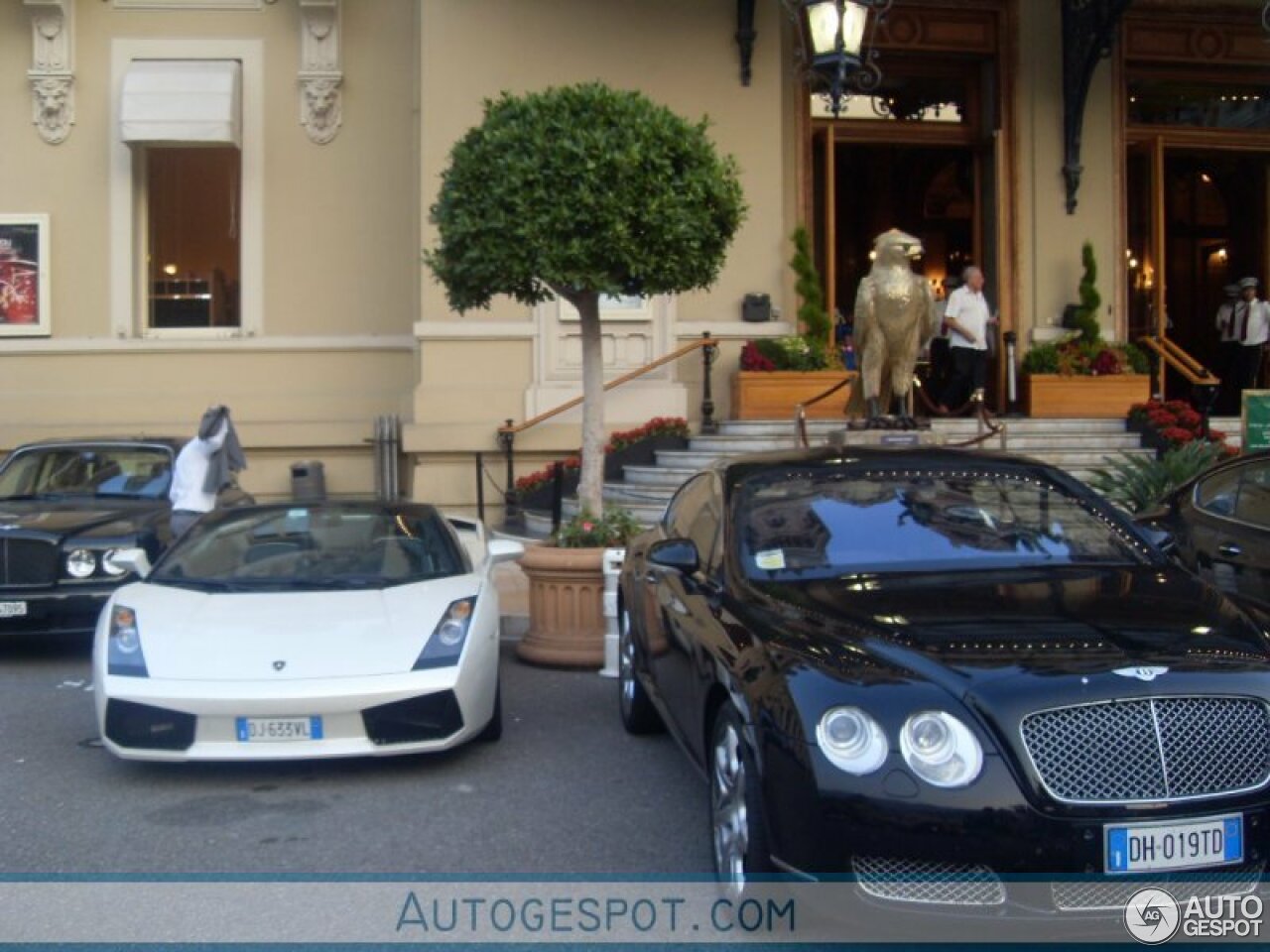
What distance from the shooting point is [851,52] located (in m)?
11.5

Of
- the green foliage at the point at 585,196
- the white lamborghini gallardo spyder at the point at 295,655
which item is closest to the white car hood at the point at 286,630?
the white lamborghini gallardo spyder at the point at 295,655

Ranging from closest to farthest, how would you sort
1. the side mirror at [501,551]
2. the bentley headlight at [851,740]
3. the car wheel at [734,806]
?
the bentley headlight at [851,740], the car wheel at [734,806], the side mirror at [501,551]

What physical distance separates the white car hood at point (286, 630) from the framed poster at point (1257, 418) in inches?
284

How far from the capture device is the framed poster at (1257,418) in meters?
11.1

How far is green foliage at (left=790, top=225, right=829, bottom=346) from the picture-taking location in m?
14.6

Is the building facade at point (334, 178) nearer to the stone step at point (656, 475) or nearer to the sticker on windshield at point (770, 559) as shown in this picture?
the stone step at point (656, 475)

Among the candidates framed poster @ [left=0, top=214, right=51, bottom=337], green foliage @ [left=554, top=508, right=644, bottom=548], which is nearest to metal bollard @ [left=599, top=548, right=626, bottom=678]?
green foliage @ [left=554, top=508, right=644, bottom=548]

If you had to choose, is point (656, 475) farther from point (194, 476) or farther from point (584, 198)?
point (584, 198)

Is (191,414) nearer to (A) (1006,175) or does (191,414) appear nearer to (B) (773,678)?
(A) (1006,175)

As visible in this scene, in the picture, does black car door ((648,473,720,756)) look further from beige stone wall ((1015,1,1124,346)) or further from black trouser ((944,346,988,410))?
beige stone wall ((1015,1,1124,346))

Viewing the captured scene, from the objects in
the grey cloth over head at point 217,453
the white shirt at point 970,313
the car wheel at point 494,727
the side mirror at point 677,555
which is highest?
the white shirt at point 970,313

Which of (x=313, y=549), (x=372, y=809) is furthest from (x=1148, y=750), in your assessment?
(x=313, y=549)

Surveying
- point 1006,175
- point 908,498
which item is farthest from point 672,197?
point 1006,175

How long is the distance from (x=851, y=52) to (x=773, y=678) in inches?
334
